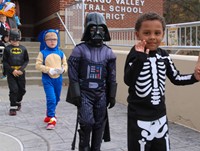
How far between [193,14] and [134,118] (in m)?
29.7

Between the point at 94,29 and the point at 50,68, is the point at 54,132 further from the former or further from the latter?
the point at 94,29

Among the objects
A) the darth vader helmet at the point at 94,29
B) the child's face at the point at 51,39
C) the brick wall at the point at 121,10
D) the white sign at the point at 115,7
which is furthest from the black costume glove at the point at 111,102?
the brick wall at the point at 121,10

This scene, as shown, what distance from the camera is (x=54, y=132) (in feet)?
16.9

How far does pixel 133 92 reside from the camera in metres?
2.72

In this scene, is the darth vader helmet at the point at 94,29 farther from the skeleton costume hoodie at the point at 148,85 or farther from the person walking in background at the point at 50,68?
the person walking in background at the point at 50,68

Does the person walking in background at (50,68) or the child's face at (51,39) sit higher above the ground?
the child's face at (51,39)

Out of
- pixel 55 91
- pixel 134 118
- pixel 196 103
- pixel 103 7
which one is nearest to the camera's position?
pixel 134 118

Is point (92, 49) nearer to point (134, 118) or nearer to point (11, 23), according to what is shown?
point (134, 118)

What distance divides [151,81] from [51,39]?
9.82 ft

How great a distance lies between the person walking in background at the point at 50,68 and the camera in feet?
17.3

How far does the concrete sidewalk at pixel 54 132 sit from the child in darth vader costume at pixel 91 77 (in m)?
0.93

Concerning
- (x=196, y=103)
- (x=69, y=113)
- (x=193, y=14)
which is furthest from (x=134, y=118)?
(x=193, y=14)

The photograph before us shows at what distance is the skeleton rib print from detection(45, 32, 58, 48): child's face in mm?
2917

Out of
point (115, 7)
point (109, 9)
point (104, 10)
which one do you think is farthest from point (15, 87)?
point (115, 7)
